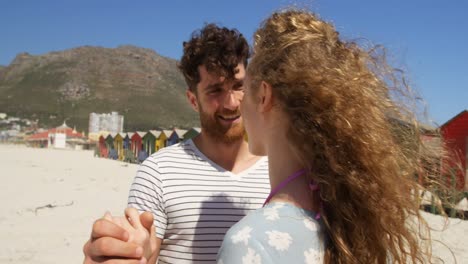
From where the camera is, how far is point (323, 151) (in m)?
1.18

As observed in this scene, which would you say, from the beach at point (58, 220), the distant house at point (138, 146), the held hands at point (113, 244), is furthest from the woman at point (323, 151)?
the distant house at point (138, 146)

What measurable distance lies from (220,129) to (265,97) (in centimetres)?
105

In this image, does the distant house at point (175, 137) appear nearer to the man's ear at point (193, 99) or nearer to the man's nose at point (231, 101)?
the man's ear at point (193, 99)

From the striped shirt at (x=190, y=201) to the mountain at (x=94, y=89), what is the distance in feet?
273

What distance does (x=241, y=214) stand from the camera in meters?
2.10

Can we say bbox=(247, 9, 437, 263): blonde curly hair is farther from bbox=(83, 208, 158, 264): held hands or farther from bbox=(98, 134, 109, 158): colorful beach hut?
bbox=(98, 134, 109, 158): colorful beach hut

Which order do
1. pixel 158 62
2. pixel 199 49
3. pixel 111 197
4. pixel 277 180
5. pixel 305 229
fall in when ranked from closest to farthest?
pixel 305 229 → pixel 277 180 → pixel 199 49 → pixel 111 197 → pixel 158 62

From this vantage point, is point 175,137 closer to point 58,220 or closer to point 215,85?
point 58,220

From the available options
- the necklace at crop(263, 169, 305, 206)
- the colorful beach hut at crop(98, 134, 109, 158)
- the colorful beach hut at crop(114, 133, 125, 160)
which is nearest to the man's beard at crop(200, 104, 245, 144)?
the necklace at crop(263, 169, 305, 206)

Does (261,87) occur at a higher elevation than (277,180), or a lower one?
higher

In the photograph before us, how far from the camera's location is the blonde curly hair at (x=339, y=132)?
117 cm

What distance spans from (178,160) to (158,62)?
6167 inches

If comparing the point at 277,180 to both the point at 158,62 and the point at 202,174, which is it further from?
the point at 158,62

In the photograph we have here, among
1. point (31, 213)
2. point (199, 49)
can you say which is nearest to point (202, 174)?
point (199, 49)
